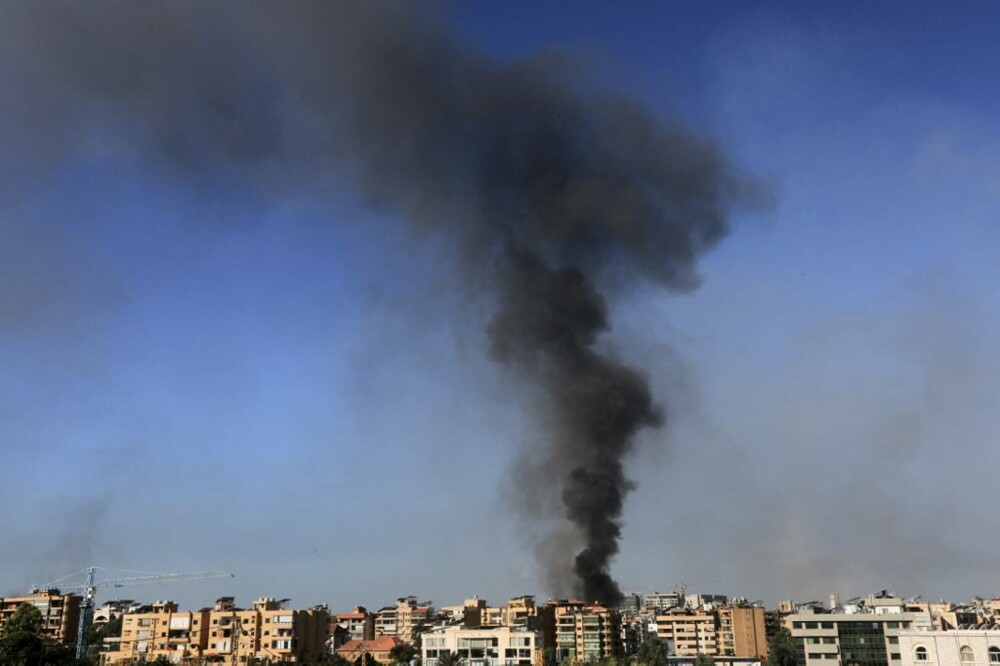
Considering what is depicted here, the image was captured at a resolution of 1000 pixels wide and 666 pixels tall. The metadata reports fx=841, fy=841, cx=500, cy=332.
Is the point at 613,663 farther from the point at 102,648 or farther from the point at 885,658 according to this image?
the point at 102,648

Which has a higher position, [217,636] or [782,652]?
[217,636]

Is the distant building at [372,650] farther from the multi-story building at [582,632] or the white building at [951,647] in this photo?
the white building at [951,647]

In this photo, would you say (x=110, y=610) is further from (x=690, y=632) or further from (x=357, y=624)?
(x=690, y=632)

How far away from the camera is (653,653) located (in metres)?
95.2

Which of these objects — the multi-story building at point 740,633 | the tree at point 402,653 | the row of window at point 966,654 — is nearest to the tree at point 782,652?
the multi-story building at point 740,633

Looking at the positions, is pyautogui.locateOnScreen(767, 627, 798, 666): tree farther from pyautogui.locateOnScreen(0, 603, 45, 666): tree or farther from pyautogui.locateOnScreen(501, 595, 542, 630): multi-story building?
pyautogui.locateOnScreen(0, 603, 45, 666): tree

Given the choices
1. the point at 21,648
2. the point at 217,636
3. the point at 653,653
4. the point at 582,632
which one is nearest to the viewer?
the point at 21,648

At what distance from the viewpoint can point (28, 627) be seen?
82.4 m

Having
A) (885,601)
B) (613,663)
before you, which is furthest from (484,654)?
(885,601)

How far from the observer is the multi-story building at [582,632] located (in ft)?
303

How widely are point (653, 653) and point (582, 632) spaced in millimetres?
9019

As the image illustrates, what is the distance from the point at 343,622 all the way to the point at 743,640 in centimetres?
5710

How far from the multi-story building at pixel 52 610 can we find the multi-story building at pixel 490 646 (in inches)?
1864

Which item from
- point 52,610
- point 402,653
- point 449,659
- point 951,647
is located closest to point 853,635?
point 951,647
